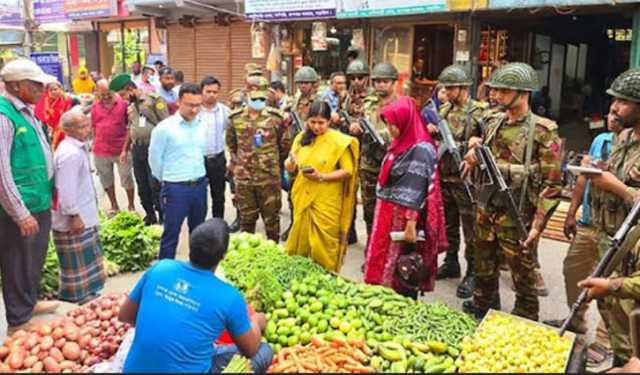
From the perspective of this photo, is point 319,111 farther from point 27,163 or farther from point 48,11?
point 48,11

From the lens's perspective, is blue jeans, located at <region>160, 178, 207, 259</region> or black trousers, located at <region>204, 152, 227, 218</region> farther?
black trousers, located at <region>204, 152, 227, 218</region>

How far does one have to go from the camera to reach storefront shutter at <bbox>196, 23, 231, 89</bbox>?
44.5ft

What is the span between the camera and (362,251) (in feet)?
22.1

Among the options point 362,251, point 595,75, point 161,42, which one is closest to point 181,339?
point 362,251

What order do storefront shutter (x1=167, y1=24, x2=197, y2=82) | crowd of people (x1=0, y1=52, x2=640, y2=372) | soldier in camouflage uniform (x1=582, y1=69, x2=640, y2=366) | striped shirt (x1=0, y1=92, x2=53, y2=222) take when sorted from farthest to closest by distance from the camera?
storefront shutter (x1=167, y1=24, x2=197, y2=82), striped shirt (x1=0, y1=92, x2=53, y2=222), soldier in camouflage uniform (x1=582, y1=69, x2=640, y2=366), crowd of people (x1=0, y1=52, x2=640, y2=372)

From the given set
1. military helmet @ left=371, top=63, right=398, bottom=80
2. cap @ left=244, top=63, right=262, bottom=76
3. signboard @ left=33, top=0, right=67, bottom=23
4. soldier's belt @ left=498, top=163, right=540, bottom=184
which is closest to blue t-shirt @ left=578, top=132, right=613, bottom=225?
soldier's belt @ left=498, top=163, right=540, bottom=184

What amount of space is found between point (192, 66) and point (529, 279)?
11514 millimetres

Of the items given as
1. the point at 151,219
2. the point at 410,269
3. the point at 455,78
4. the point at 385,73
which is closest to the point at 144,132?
the point at 151,219

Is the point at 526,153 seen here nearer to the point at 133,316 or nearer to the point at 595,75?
the point at 133,316

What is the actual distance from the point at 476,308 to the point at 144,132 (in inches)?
187

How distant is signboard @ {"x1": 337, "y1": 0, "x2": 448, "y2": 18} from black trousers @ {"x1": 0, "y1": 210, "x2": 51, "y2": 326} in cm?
634

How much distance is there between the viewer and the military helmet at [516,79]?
421 centimetres

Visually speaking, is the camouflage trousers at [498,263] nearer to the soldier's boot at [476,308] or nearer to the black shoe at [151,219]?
the soldier's boot at [476,308]

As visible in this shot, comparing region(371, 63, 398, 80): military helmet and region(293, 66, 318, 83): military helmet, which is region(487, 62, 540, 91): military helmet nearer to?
region(371, 63, 398, 80): military helmet
